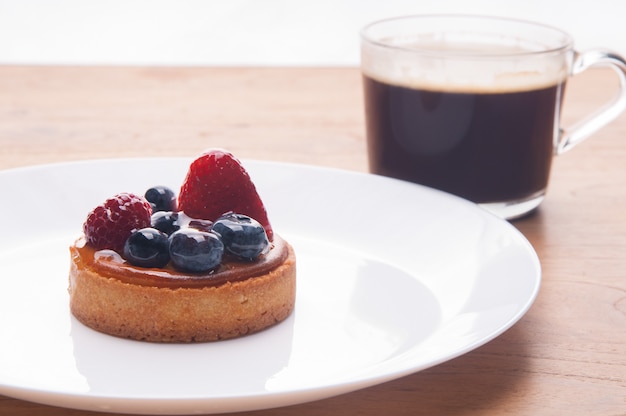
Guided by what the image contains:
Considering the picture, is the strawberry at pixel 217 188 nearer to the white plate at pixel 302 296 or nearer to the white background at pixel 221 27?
the white plate at pixel 302 296

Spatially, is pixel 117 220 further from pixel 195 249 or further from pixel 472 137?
pixel 472 137

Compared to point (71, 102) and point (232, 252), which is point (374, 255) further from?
point (71, 102)

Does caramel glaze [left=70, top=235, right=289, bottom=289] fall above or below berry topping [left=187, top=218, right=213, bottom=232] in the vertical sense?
below

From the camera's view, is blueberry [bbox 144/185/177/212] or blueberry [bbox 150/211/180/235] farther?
blueberry [bbox 144/185/177/212]

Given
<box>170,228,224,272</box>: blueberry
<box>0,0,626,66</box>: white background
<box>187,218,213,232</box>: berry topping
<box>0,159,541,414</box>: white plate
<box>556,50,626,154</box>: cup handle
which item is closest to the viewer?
<box>0,159,541,414</box>: white plate

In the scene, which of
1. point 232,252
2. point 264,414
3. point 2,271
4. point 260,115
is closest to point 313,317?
point 232,252

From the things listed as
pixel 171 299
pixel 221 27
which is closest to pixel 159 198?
pixel 171 299

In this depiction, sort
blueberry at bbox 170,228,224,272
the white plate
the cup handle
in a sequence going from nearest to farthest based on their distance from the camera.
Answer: the white plate, blueberry at bbox 170,228,224,272, the cup handle

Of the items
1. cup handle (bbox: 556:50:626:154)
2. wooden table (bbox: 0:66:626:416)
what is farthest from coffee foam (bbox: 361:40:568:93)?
wooden table (bbox: 0:66:626:416)

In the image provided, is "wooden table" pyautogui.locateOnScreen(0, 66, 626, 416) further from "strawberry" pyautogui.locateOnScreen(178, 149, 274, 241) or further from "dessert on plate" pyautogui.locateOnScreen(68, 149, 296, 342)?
"strawberry" pyautogui.locateOnScreen(178, 149, 274, 241)
